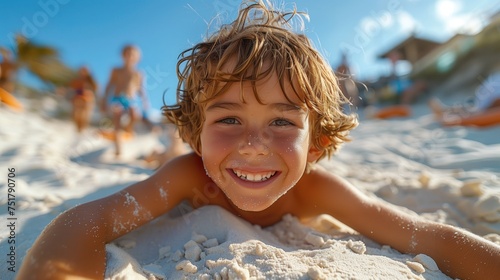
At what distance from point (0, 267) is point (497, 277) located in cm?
173

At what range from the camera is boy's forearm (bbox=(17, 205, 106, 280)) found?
942 mm

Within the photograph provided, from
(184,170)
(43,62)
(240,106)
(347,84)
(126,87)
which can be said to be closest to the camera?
(240,106)

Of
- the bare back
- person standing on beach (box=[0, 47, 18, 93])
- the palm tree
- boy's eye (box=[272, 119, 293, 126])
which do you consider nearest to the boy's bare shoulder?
boy's eye (box=[272, 119, 293, 126])

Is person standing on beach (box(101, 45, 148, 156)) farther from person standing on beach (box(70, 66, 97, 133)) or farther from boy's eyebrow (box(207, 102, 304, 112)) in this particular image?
boy's eyebrow (box(207, 102, 304, 112))

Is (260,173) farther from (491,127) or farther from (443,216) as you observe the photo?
(491,127)

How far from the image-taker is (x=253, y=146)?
124 cm

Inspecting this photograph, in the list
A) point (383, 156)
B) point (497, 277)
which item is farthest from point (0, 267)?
point (383, 156)

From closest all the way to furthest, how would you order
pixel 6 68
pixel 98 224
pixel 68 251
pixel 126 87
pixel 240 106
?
pixel 68 251, pixel 98 224, pixel 240 106, pixel 126 87, pixel 6 68

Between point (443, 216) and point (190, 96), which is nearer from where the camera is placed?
point (190, 96)

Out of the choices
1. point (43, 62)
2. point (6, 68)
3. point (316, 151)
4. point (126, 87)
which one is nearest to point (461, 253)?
point (316, 151)

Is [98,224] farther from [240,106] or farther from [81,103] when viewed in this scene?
[81,103]

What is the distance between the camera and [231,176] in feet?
4.41

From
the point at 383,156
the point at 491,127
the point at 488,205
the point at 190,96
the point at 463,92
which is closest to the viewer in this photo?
the point at 190,96

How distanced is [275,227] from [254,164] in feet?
1.61
